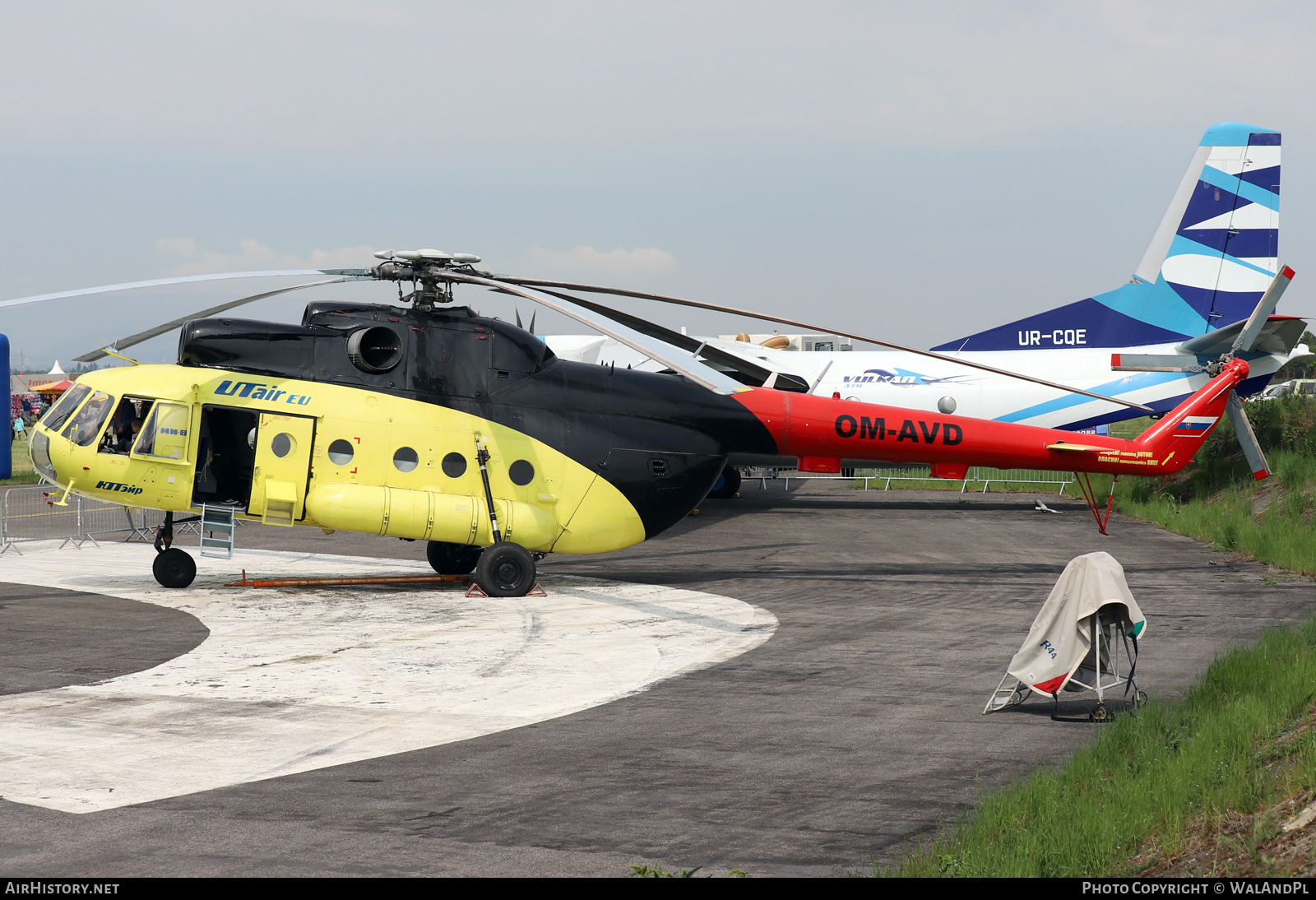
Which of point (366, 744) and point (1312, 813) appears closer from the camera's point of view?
point (1312, 813)

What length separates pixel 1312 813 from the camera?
5289mm

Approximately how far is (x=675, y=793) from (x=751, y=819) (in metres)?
0.69

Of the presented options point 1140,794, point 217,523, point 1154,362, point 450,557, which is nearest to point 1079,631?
point 1140,794

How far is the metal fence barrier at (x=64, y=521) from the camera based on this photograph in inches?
818

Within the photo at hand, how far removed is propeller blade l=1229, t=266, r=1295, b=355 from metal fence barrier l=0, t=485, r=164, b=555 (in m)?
19.6

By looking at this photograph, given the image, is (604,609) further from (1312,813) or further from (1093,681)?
(1312,813)

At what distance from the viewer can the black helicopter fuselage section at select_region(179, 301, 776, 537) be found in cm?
1534

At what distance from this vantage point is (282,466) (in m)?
15.0

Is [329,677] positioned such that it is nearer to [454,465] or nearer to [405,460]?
[405,460]

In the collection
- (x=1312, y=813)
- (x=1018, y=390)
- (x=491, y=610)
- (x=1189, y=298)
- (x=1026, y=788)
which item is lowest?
(x=491, y=610)

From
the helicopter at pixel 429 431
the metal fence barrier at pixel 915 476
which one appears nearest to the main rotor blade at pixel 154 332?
the helicopter at pixel 429 431

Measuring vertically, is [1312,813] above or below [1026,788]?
above
